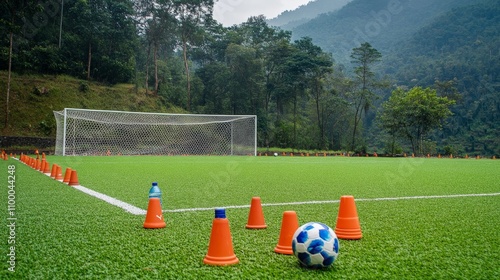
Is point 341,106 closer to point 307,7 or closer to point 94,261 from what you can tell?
point 94,261

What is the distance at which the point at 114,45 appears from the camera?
4094 centimetres

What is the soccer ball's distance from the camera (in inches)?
93.7

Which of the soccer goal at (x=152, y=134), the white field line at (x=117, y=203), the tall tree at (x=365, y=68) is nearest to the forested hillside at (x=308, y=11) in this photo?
the tall tree at (x=365, y=68)

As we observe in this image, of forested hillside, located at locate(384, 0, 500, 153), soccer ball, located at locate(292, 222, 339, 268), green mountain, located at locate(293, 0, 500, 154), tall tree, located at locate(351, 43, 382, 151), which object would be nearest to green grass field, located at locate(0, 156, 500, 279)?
soccer ball, located at locate(292, 222, 339, 268)

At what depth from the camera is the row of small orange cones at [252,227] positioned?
2486 millimetres

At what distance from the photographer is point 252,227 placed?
361 cm

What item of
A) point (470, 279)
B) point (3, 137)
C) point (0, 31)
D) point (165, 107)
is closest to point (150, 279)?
point (470, 279)

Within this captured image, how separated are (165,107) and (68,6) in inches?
505

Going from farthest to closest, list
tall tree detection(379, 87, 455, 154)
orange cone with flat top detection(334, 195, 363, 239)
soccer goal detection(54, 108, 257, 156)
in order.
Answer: tall tree detection(379, 87, 455, 154)
soccer goal detection(54, 108, 257, 156)
orange cone with flat top detection(334, 195, 363, 239)

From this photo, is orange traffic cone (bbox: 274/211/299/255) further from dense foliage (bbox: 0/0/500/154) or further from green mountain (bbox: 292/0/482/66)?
green mountain (bbox: 292/0/482/66)

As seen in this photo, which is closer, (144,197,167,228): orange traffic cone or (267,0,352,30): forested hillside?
(144,197,167,228): orange traffic cone

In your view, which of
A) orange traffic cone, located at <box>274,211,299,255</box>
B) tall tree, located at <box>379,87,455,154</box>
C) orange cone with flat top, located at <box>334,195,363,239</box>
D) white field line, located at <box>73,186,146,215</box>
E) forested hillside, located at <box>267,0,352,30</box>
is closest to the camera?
orange traffic cone, located at <box>274,211,299,255</box>

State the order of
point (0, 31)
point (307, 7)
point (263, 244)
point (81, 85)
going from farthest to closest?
point (307, 7) → point (81, 85) → point (0, 31) → point (263, 244)

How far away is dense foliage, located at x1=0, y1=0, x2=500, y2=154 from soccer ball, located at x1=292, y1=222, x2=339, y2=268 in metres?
28.3
